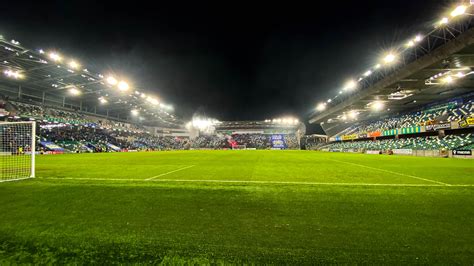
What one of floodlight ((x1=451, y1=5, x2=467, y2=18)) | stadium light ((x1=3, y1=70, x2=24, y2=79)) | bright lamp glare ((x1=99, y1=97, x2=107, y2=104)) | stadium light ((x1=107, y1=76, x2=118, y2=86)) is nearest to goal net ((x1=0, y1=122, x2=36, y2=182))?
stadium light ((x1=3, y1=70, x2=24, y2=79))

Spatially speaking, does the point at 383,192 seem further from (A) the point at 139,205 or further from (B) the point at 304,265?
(A) the point at 139,205

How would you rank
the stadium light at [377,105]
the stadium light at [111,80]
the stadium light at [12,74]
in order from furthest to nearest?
the stadium light at [377,105] < the stadium light at [111,80] < the stadium light at [12,74]

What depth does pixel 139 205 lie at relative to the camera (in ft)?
13.3

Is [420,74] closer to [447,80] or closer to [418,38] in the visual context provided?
[447,80]

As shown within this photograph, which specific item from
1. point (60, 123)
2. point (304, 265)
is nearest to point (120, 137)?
point (60, 123)

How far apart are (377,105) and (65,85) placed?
171 ft

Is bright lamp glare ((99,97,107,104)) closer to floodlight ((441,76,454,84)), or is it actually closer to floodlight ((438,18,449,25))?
floodlight ((438,18,449,25))

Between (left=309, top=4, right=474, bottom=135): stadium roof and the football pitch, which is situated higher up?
(left=309, top=4, right=474, bottom=135): stadium roof

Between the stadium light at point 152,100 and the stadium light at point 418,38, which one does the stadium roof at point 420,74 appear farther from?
the stadium light at point 152,100

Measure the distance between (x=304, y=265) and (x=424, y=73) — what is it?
28.1 metres

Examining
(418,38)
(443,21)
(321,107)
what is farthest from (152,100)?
(443,21)

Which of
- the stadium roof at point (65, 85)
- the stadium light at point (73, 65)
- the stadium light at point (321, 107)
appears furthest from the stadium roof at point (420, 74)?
the stadium roof at point (65, 85)

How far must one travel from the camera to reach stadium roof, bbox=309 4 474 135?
56.7 feet

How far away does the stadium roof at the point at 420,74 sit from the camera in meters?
17.3
